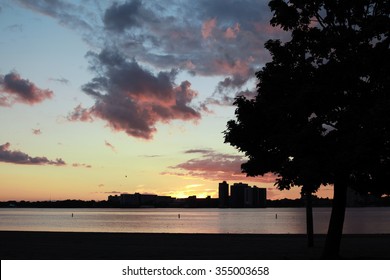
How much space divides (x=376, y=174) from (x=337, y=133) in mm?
3376

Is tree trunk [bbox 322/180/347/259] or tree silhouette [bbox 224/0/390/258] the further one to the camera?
tree trunk [bbox 322/180/347/259]

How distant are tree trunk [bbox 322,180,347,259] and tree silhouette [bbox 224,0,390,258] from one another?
5 cm

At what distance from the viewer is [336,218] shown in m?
27.0

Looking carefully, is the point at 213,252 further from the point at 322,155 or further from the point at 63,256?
the point at 322,155

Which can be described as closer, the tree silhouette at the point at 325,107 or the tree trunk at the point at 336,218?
the tree silhouette at the point at 325,107

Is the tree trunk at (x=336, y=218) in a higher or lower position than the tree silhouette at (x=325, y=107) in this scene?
lower

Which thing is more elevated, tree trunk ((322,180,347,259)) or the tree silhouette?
the tree silhouette

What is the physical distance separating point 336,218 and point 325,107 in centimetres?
601

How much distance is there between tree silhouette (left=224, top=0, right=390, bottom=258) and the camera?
76.1 feet

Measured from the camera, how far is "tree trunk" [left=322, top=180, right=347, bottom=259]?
26.8 metres

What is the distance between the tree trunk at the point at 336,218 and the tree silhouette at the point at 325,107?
0.05 meters

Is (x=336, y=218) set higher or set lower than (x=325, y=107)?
lower

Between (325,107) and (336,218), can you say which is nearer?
(325,107)

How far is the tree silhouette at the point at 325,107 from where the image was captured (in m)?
23.2
